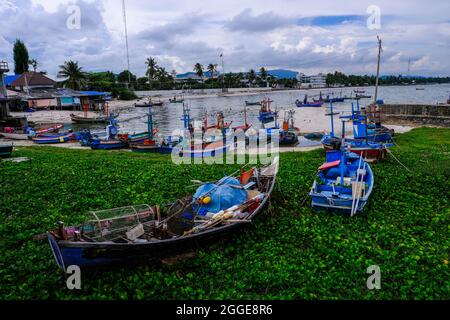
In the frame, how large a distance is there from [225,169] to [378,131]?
15.6 metres

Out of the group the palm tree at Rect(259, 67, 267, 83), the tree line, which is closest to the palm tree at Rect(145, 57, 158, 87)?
the tree line

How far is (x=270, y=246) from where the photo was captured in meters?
9.20

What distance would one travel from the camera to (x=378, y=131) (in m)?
27.2

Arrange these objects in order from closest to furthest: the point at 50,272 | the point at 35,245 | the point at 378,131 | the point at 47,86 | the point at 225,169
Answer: the point at 50,272 → the point at 35,245 → the point at 225,169 → the point at 378,131 → the point at 47,86

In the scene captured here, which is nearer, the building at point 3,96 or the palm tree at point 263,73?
the building at point 3,96

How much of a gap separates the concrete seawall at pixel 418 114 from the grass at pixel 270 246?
29.5m

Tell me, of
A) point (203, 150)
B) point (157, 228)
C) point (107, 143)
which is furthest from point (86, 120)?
point (157, 228)

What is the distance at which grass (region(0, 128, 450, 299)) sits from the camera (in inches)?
289

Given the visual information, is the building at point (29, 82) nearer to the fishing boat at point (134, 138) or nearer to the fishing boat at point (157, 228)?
the fishing boat at point (134, 138)

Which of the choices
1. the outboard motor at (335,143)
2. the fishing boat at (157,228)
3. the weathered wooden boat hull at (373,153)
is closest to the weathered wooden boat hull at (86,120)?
the outboard motor at (335,143)

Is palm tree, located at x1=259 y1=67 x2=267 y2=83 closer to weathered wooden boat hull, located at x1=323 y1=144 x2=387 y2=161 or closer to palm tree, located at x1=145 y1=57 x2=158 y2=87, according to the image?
palm tree, located at x1=145 y1=57 x2=158 y2=87

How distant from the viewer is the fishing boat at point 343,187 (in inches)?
432
